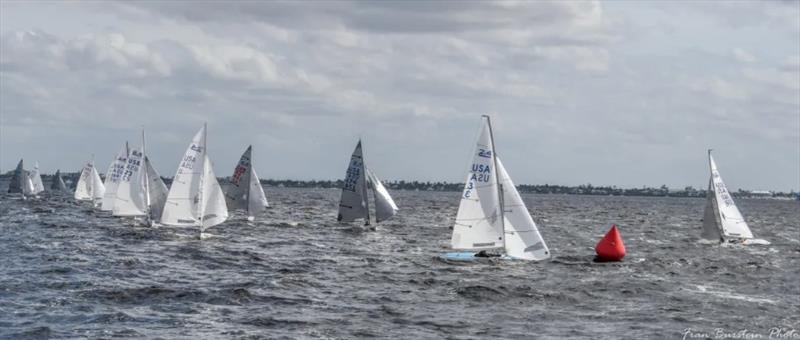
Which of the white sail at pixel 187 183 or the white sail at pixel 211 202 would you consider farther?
the white sail at pixel 211 202

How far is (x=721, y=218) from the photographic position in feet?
221

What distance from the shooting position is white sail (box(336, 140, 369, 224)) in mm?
70875

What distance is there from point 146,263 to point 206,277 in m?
5.65

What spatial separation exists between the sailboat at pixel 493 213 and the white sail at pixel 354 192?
26.1m

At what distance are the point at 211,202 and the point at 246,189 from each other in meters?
18.8

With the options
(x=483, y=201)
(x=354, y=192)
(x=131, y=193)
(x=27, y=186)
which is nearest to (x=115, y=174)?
(x=131, y=193)

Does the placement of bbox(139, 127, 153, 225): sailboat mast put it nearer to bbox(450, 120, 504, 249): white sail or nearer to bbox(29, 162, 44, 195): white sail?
bbox(450, 120, 504, 249): white sail

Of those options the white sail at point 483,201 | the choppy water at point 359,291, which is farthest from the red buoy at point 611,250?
the white sail at point 483,201

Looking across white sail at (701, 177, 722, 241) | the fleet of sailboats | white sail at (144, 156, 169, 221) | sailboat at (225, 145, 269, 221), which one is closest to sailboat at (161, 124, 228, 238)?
the fleet of sailboats

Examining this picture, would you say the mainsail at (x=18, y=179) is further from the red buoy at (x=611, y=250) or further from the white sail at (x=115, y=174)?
the red buoy at (x=611, y=250)

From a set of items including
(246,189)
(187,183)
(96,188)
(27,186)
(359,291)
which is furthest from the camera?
(27,186)

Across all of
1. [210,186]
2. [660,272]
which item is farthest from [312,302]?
[210,186]

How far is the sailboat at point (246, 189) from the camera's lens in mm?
Answer: 77188

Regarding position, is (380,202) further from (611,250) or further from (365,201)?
(611,250)
